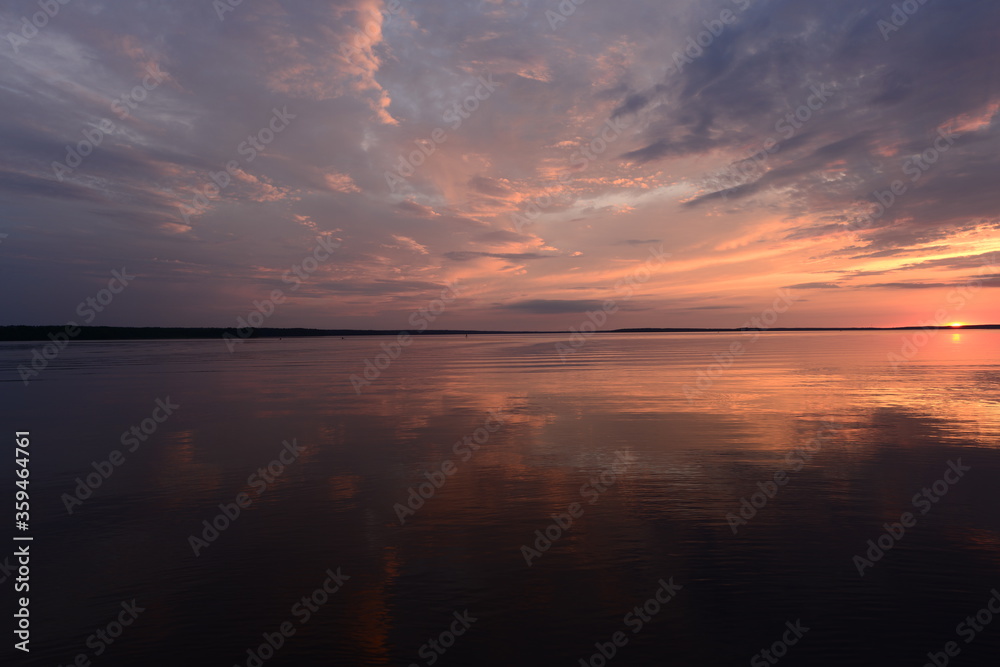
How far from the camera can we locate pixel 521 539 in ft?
31.5

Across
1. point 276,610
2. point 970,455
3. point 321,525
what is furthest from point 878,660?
point 970,455

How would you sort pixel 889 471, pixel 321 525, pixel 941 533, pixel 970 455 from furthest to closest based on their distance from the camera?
pixel 970 455 < pixel 889 471 < pixel 321 525 < pixel 941 533

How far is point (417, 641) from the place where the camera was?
263 inches

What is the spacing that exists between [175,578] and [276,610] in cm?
194

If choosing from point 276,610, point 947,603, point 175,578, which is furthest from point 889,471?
point 175,578

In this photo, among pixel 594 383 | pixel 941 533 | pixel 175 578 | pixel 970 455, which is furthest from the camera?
pixel 594 383

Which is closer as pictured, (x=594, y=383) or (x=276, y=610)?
(x=276, y=610)

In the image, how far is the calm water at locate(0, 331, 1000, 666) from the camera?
22.2 ft

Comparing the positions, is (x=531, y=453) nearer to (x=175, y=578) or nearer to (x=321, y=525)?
(x=321, y=525)

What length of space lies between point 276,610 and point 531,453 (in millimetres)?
8997

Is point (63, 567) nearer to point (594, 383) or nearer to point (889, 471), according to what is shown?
point (889, 471)

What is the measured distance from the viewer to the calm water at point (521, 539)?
22.2 ft

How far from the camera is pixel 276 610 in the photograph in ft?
24.3

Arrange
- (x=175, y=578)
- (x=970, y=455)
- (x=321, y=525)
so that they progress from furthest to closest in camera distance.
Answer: (x=970, y=455)
(x=321, y=525)
(x=175, y=578)
